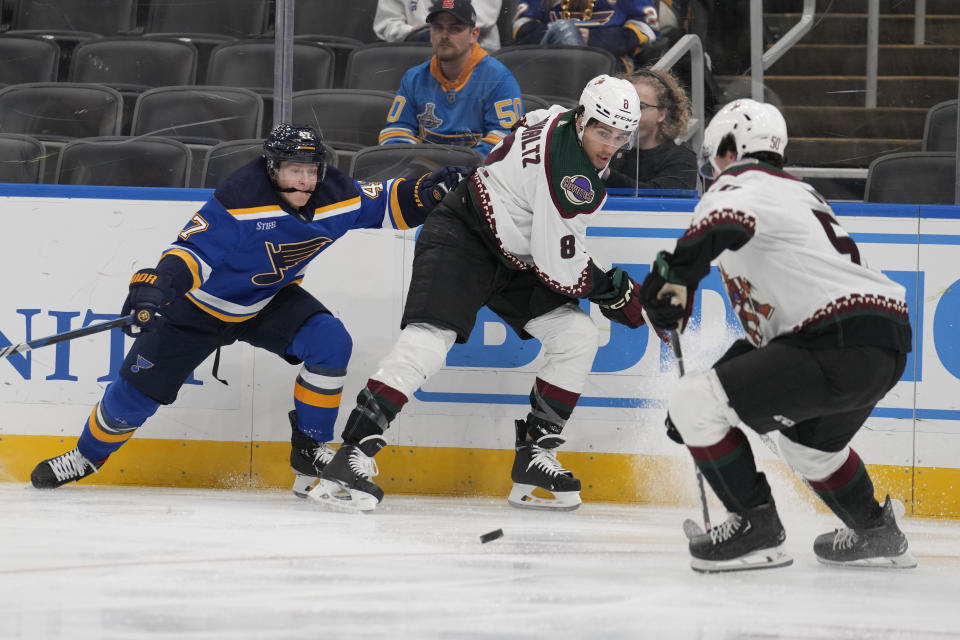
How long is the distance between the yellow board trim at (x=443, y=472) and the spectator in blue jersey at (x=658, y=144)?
34.7 inches

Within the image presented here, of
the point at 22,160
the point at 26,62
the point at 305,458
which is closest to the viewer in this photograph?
the point at 305,458

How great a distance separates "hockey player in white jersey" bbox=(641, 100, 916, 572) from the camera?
247 cm

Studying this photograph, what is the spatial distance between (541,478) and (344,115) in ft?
4.82

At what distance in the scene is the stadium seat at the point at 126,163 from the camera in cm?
395

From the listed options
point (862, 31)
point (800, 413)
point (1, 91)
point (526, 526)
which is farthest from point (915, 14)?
point (1, 91)

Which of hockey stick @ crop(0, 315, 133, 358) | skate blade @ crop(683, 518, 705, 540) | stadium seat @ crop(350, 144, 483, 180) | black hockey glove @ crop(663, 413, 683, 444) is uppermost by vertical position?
stadium seat @ crop(350, 144, 483, 180)

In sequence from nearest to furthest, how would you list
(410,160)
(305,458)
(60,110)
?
(305,458), (410,160), (60,110)

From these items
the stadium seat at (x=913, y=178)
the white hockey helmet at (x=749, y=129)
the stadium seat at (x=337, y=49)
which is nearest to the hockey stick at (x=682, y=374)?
the white hockey helmet at (x=749, y=129)

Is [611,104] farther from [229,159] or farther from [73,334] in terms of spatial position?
[73,334]

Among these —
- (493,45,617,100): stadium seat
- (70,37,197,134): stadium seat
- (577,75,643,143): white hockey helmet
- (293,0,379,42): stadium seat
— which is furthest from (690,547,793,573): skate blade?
(70,37,197,134): stadium seat

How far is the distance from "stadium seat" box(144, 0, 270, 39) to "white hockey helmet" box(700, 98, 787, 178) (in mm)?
2213

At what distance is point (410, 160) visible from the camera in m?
3.89

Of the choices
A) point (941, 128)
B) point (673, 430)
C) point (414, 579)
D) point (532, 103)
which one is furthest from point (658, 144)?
point (414, 579)

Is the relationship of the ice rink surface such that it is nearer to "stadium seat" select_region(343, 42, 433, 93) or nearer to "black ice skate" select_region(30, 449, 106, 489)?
"black ice skate" select_region(30, 449, 106, 489)
